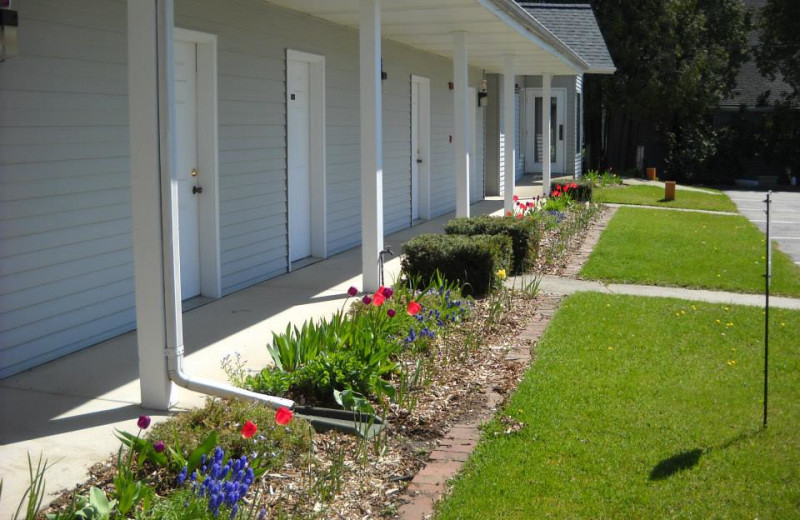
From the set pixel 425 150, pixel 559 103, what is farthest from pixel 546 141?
pixel 559 103

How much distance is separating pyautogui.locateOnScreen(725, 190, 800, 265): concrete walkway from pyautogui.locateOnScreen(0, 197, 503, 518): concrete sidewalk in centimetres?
656

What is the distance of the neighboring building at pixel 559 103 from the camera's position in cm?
2688

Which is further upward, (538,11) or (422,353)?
(538,11)

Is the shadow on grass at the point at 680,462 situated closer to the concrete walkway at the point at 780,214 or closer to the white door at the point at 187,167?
the white door at the point at 187,167

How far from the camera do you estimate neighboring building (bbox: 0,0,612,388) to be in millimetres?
5988

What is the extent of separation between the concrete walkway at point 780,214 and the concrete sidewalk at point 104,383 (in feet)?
21.5

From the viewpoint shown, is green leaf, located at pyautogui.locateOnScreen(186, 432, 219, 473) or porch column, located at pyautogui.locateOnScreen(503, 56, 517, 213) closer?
green leaf, located at pyautogui.locateOnScreen(186, 432, 219, 473)

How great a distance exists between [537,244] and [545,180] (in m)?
8.99

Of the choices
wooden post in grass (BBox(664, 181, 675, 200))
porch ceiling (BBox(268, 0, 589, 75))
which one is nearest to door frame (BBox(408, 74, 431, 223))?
porch ceiling (BBox(268, 0, 589, 75))

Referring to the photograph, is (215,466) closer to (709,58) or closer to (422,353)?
(422,353)

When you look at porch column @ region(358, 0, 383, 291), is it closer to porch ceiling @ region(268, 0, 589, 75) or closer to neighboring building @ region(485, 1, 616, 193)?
porch ceiling @ region(268, 0, 589, 75)

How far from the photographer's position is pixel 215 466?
3.94m

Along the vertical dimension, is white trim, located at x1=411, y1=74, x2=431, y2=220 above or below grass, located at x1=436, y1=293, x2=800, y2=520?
above

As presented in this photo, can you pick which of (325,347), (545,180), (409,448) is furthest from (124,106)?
(545,180)
